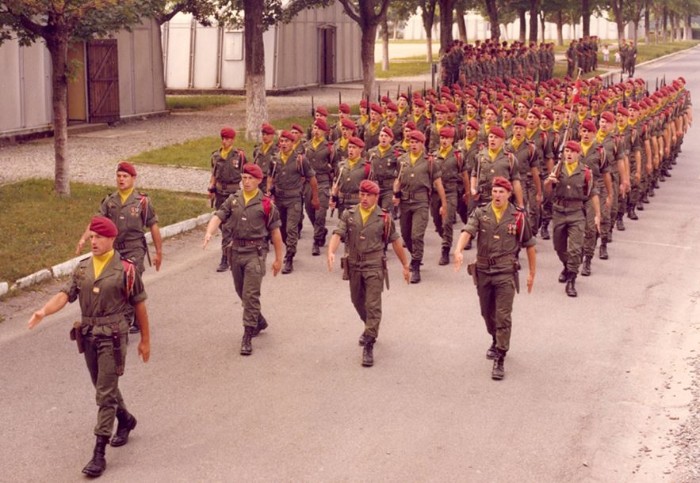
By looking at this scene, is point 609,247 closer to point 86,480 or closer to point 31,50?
point 86,480

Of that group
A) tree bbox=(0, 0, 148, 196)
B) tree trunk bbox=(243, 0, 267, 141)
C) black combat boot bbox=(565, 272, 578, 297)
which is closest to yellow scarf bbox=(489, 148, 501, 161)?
black combat boot bbox=(565, 272, 578, 297)

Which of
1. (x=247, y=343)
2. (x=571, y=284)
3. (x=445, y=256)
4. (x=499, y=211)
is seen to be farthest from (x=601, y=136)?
(x=247, y=343)

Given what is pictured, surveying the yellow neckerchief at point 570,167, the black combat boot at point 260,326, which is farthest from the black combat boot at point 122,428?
the yellow neckerchief at point 570,167

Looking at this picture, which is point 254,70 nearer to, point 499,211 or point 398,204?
point 398,204

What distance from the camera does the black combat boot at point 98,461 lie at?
7.87 metres

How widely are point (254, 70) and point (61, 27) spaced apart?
8919mm

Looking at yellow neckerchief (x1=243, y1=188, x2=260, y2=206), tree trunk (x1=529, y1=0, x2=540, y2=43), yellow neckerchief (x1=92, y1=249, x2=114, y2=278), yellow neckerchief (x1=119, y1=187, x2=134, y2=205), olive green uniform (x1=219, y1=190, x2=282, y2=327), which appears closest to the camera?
yellow neckerchief (x1=92, y1=249, x2=114, y2=278)

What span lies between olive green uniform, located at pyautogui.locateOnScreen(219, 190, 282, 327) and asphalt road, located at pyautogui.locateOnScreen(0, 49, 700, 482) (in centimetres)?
52

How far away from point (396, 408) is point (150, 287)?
5.19 m

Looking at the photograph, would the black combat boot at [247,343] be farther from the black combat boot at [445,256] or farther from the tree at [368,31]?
the tree at [368,31]

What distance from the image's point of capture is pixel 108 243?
27.2 ft

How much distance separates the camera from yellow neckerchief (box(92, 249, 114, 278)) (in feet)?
27.1

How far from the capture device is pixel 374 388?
387 inches

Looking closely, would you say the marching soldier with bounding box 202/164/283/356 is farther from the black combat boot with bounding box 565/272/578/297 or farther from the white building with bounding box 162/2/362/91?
the white building with bounding box 162/2/362/91
